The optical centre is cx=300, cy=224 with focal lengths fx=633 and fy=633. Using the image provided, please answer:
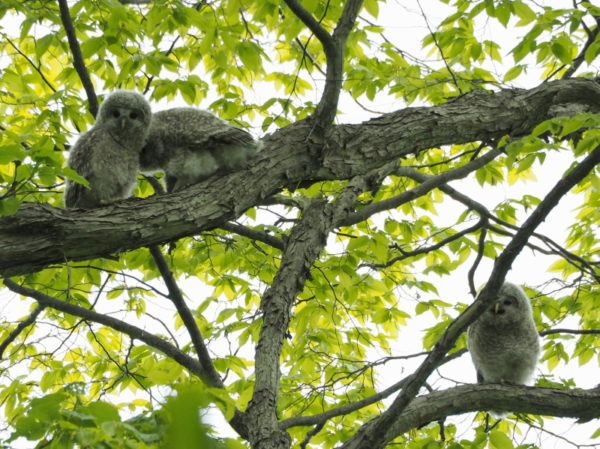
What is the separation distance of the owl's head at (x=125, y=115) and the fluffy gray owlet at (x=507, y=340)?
3342mm

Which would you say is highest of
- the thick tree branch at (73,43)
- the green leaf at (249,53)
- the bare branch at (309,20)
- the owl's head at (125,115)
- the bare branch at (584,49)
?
the bare branch at (584,49)

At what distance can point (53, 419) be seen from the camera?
7.07 feet

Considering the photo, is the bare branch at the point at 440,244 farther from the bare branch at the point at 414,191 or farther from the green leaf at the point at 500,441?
the green leaf at the point at 500,441

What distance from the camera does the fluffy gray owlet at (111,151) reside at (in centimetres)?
396

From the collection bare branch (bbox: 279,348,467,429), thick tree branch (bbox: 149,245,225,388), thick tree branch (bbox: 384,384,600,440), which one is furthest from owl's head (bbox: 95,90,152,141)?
thick tree branch (bbox: 384,384,600,440)

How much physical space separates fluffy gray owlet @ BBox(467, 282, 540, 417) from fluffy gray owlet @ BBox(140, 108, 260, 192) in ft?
9.58

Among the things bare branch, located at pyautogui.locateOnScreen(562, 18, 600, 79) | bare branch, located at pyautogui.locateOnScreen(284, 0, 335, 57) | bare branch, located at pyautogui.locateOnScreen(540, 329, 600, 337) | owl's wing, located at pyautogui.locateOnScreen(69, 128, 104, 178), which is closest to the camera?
bare branch, located at pyautogui.locateOnScreen(284, 0, 335, 57)

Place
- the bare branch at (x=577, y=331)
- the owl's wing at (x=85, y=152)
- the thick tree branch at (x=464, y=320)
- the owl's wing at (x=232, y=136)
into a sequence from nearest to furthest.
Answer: the thick tree branch at (x=464, y=320), the owl's wing at (x=232, y=136), the owl's wing at (x=85, y=152), the bare branch at (x=577, y=331)

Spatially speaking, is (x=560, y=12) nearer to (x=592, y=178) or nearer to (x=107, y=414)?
(x=592, y=178)

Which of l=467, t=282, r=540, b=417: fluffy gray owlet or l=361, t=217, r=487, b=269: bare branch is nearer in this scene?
l=361, t=217, r=487, b=269: bare branch

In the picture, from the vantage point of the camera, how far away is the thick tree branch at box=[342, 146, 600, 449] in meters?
3.46

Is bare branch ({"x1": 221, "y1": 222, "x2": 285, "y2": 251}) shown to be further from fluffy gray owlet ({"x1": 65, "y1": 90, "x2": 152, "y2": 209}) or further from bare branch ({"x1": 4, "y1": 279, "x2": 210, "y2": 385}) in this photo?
bare branch ({"x1": 4, "y1": 279, "x2": 210, "y2": 385})

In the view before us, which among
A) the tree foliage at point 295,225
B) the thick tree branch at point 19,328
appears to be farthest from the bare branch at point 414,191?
the thick tree branch at point 19,328

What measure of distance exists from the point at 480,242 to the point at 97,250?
124 inches
